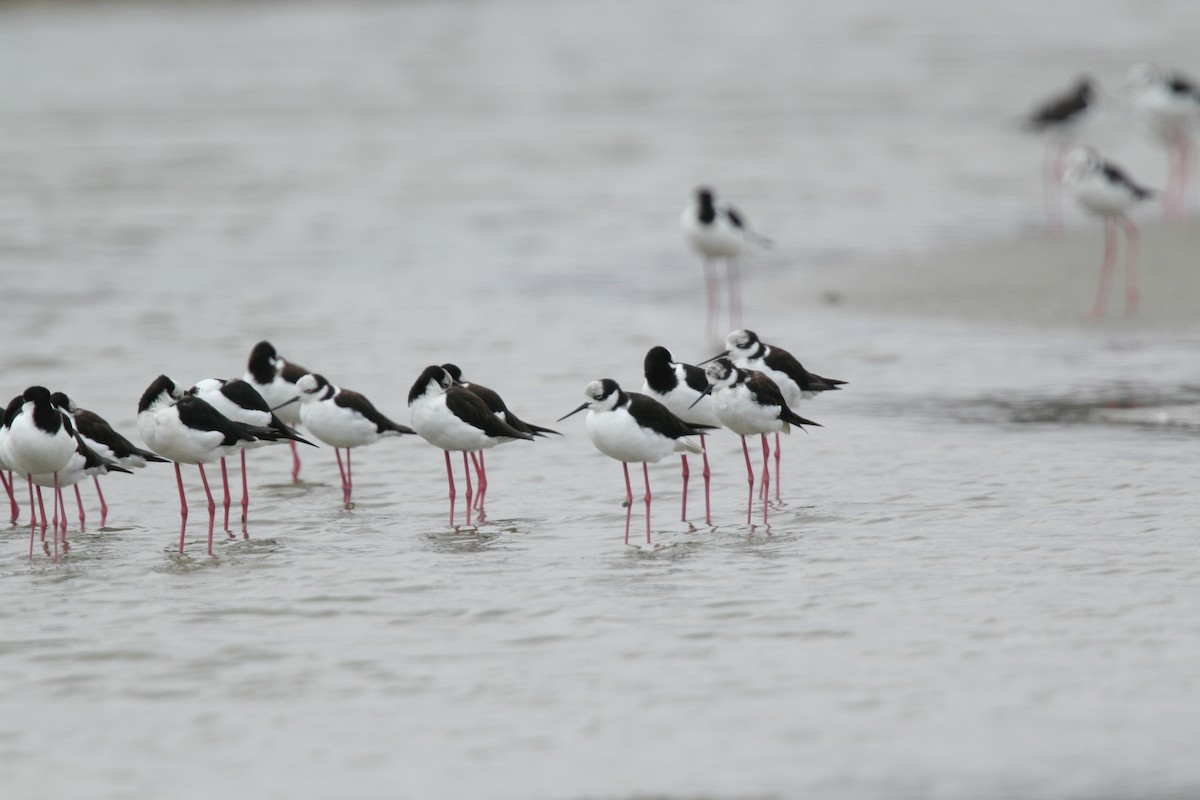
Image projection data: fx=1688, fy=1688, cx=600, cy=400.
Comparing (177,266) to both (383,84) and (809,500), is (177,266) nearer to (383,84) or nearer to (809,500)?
(809,500)

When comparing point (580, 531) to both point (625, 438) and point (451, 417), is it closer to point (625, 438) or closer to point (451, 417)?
point (625, 438)

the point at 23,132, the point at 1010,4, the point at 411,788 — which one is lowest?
the point at 411,788

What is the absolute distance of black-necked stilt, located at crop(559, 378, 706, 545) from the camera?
8.96 meters

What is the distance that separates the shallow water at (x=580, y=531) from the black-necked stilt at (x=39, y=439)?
1.68 ft

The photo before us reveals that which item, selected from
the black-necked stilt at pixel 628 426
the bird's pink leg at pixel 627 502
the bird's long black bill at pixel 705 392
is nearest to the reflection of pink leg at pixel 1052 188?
the bird's long black bill at pixel 705 392

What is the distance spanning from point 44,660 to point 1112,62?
2848 centimetres

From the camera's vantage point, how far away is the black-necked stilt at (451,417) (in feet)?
31.0

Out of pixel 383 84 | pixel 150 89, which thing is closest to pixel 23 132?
pixel 150 89

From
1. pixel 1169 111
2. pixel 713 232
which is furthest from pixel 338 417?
pixel 1169 111

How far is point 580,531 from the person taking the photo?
30.4 ft

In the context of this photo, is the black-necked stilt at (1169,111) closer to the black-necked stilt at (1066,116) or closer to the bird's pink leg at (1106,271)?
the black-necked stilt at (1066,116)

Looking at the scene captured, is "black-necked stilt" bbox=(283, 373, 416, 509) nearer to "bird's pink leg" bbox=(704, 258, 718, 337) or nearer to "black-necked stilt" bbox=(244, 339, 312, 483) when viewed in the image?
"black-necked stilt" bbox=(244, 339, 312, 483)

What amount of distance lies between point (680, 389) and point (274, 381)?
2791 mm

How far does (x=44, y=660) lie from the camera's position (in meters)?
7.41
